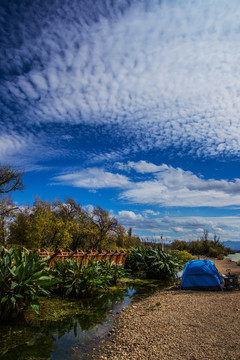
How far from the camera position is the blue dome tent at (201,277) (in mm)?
9414

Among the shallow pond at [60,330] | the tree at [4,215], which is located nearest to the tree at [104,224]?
the tree at [4,215]

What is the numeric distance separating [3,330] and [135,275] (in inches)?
436

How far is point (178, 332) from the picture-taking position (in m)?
4.86

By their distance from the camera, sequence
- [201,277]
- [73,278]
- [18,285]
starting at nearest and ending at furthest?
1. [18,285]
2. [73,278]
3. [201,277]

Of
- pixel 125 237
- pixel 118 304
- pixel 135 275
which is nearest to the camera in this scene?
pixel 118 304

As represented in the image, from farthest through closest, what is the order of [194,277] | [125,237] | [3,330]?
1. [125,237]
2. [194,277]
3. [3,330]

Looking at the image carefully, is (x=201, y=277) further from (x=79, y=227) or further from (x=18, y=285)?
(x=79, y=227)

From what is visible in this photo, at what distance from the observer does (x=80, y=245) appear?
27.3 m

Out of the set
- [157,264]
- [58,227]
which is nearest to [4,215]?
[58,227]

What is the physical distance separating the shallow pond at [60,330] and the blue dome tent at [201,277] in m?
3.13

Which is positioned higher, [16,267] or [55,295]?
[16,267]

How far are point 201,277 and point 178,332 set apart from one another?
521 centimetres

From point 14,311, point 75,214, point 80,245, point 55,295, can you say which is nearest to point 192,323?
point 14,311

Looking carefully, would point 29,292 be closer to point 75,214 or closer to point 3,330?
point 3,330
